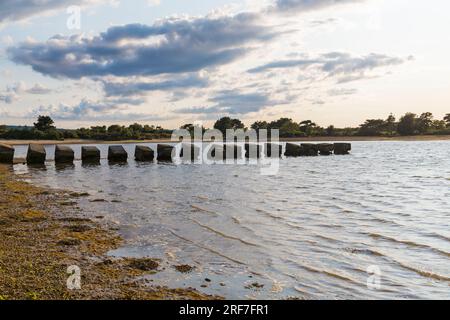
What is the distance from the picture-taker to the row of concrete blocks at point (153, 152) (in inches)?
1702

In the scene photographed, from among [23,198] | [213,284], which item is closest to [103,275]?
[213,284]

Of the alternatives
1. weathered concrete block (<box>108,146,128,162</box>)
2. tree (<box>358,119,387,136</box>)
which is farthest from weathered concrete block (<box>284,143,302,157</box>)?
tree (<box>358,119,387,136</box>)

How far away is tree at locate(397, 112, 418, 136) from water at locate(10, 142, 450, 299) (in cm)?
14815

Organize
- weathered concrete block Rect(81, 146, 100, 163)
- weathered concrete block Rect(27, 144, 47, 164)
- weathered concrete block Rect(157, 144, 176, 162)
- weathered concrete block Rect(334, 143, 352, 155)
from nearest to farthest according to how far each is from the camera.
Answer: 1. weathered concrete block Rect(27, 144, 47, 164)
2. weathered concrete block Rect(81, 146, 100, 163)
3. weathered concrete block Rect(157, 144, 176, 162)
4. weathered concrete block Rect(334, 143, 352, 155)

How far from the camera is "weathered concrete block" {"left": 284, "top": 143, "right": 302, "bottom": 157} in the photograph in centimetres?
6525

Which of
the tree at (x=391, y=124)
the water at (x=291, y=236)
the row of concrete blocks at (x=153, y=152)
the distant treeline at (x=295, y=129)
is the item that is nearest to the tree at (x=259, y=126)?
the distant treeline at (x=295, y=129)

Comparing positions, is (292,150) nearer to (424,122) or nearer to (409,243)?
(409,243)

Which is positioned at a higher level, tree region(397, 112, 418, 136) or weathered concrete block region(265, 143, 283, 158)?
tree region(397, 112, 418, 136)

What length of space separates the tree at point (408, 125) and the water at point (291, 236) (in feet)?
486

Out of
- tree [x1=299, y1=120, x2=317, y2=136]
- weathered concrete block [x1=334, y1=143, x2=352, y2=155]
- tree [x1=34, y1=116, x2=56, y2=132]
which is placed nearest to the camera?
weathered concrete block [x1=334, y1=143, x2=352, y2=155]

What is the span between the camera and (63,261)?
31.8ft

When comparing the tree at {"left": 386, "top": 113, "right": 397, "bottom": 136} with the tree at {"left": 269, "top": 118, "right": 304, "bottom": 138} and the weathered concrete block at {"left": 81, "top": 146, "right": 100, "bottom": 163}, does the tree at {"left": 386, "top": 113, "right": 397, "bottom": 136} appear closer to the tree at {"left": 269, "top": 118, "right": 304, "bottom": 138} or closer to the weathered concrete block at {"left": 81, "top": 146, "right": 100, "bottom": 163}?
the tree at {"left": 269, "top": 118, "right": 304, "bottom": 138}
